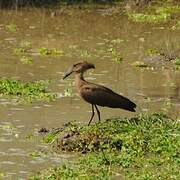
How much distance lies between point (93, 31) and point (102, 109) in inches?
329

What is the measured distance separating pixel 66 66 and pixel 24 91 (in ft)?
9.63

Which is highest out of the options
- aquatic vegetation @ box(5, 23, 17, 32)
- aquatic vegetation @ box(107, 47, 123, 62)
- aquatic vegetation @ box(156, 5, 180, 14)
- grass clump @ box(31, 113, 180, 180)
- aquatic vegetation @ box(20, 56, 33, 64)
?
aquatic vegetation @ box(156, 5, 180, 14)

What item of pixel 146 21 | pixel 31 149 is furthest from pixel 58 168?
pixel 146 21

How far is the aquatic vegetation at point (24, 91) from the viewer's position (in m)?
12.5

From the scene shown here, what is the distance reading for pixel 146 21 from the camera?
72.6 feet

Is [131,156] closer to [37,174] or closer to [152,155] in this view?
[152,155]

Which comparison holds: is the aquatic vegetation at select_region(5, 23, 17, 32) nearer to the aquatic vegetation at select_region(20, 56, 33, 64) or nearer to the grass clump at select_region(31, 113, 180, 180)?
the aquatic vegetation at select_region(20, 56, 33, 64)

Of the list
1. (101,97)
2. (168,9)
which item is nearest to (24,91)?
(101,97)

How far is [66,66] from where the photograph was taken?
51.3 feet

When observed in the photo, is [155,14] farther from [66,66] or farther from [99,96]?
[99,96]

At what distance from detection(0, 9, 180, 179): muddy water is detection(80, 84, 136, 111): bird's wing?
2.98ft

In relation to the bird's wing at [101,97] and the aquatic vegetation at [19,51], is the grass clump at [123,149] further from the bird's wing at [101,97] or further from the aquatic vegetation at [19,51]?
the aquatic vegetation at [19,51]

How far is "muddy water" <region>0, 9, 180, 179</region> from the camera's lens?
10.1 m

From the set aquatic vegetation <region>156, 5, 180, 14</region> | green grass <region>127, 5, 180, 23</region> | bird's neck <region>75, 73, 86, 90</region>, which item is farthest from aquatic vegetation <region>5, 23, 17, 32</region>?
bird's neck <region>75, 73, 86, 90</region>
